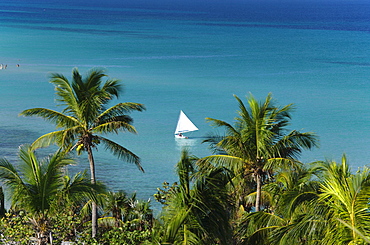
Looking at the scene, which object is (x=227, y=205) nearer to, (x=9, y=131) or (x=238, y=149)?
(x=238, y=149)

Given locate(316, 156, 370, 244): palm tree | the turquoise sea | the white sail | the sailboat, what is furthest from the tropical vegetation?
the white sail

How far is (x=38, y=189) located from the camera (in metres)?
13.4

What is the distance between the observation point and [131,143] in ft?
132

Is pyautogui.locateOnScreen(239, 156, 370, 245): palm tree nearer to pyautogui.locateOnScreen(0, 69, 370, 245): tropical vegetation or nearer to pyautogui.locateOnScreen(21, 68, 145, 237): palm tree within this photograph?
pyautogui.locateOnScreen(0, 69, 370, 245): tropical vegetation

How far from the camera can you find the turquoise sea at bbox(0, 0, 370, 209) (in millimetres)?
39344

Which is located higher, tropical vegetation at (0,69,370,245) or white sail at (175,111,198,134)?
white sail at (175,111,198,134)

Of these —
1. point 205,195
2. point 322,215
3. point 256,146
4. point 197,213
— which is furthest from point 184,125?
point 322,215

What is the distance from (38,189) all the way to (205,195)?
12.9ft

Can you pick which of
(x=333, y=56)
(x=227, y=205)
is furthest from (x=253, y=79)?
(x=227, y=205)

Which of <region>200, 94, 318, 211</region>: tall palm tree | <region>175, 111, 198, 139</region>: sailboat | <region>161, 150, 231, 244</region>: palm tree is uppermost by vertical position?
<region>175, 111, 198, 139</region>: sailboat

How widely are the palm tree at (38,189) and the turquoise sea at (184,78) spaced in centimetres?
1600

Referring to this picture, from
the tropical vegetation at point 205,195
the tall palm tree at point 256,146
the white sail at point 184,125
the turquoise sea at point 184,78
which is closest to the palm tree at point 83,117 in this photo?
the tropical vegetation at point 205,195

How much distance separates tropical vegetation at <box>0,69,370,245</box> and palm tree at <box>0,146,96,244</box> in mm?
22

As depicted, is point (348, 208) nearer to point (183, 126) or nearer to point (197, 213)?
point (197, 213)
